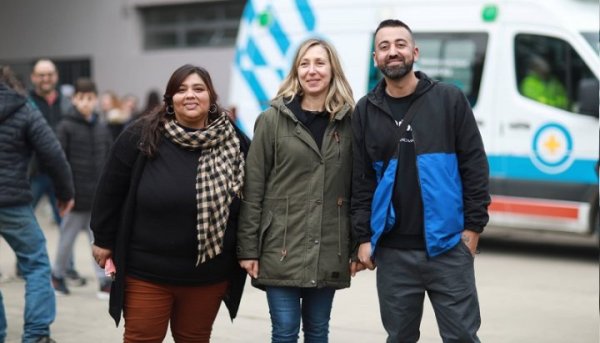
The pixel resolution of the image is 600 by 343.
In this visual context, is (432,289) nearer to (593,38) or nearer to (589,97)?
(589,97)

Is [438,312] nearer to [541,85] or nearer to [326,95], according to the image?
[326,95]

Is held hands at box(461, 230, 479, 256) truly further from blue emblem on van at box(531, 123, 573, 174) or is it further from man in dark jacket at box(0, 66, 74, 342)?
blue emblem on van at box(531, 123, 573, 174)

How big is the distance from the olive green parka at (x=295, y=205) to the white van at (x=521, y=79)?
17.0 feet

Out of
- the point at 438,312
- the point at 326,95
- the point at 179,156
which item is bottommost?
the point at 438,312

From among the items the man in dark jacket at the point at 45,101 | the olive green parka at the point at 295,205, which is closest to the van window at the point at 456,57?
the man in dark jacket at the point at 45,101

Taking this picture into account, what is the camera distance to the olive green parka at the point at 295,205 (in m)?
4.20

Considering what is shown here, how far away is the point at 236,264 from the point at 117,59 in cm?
1462

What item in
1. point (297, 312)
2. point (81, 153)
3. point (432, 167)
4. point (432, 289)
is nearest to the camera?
point (432, 167)

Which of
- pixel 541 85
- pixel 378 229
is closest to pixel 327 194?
pixel 378 229

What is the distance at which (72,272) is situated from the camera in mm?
8047

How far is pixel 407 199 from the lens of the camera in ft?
13.2

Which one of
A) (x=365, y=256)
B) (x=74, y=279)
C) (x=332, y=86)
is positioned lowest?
(x=74, y=279)

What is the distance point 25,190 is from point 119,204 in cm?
165

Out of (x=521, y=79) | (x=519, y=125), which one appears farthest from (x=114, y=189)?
(x=521, y=79)
